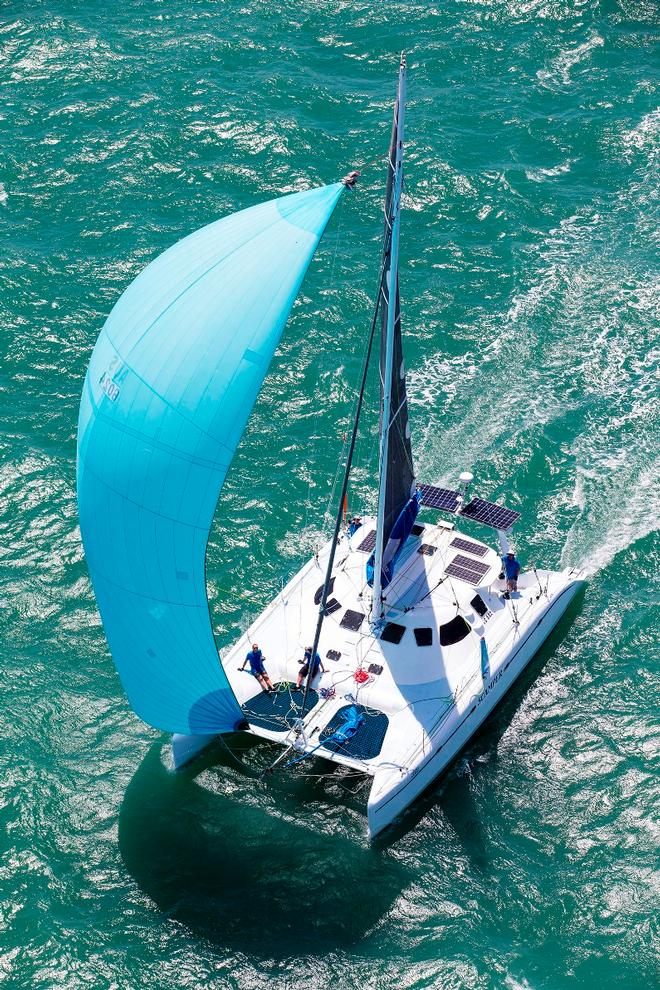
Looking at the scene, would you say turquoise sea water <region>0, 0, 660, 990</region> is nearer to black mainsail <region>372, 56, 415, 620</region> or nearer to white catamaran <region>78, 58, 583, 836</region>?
white catamaran <region>78, 58, 583, 836</region>

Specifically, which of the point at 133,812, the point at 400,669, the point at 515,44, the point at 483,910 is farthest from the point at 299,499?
the point at 515,44

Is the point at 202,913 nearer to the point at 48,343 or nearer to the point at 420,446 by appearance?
the point at 420,446

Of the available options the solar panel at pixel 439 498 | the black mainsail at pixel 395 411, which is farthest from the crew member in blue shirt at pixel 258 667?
the solar panel at pixel 439 498

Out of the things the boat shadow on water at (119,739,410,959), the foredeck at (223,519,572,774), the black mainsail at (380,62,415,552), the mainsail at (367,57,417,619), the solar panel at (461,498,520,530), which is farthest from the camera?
the solar panel at (461,498,520,530)

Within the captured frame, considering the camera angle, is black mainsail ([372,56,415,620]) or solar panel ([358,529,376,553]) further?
solar panel ([358,529,376,553])

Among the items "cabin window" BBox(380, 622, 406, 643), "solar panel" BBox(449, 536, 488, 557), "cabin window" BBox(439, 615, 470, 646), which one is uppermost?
"solar panel" BBox(449, 536, 488, 557)

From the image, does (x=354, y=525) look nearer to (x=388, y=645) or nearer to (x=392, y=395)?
(x=388, y=645)

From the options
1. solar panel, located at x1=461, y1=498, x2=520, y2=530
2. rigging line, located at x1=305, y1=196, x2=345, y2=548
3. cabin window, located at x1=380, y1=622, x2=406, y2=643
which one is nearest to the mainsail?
cabin window, located at x1=380, y1=622, x2=406, y2=643

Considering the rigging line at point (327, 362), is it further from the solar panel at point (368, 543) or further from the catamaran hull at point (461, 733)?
the catamaran hull at point (461, 733)
